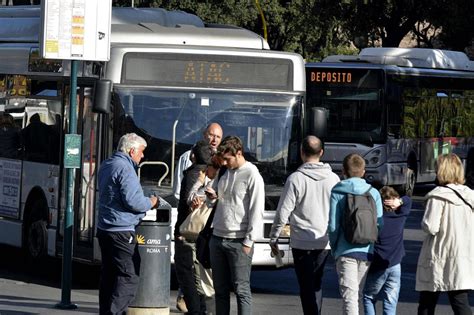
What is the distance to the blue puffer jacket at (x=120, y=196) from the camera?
10295 mm

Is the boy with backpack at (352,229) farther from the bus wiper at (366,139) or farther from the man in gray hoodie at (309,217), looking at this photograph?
the bus wiper at (366,139)

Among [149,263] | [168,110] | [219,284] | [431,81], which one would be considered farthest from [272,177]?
[431,81]

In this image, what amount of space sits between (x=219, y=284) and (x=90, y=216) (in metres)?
4.09

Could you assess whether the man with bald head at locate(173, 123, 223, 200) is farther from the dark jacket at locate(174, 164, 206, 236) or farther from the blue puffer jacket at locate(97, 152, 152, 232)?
the blue puffer jacket at locate(97, 152, 152, 232)

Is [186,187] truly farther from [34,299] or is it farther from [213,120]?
[34,299]

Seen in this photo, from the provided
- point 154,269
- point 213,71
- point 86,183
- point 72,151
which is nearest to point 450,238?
point 154,269

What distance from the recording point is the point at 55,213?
14242 millimetres

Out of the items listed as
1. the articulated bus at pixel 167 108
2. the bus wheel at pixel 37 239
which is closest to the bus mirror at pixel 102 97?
the articulated bus at pixel 167 108

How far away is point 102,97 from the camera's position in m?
12.5

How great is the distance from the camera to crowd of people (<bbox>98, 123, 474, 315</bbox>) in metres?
9.41

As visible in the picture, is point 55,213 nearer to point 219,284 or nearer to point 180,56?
point 180,56

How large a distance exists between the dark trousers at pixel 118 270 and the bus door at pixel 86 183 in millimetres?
2864

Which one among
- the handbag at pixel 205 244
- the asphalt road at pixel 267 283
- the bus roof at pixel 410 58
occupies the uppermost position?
the bus roof at pixel 410 58

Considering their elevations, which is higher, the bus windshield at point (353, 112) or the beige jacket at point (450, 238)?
the bus windshield at point (353, 112)
